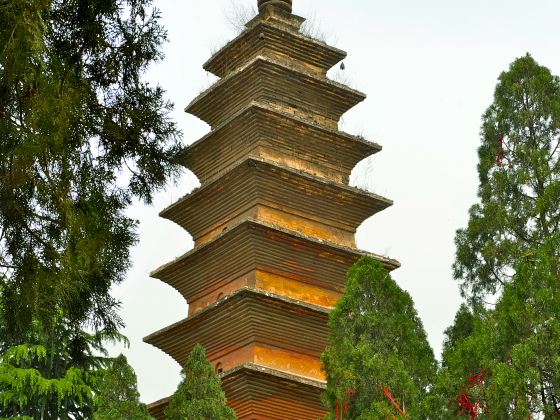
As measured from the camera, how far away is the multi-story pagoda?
19250 millimetres

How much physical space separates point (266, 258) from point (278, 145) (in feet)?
7.90

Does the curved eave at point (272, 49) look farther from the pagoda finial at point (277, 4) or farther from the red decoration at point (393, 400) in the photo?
the red decoration at point (393, 400)

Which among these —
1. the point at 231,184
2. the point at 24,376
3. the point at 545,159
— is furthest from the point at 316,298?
the point at 24,376

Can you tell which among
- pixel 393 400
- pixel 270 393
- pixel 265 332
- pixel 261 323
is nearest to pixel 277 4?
pixel 261 323

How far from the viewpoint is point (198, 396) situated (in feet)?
53.6

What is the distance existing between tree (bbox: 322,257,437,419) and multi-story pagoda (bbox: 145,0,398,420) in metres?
4.72

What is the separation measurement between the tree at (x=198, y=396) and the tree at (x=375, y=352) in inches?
110

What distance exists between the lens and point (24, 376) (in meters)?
26.3

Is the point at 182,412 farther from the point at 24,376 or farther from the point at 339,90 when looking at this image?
the point at 24,376

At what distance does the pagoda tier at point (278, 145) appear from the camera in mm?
21281

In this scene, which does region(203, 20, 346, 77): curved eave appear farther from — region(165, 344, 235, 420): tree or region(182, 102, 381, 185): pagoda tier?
region(165, 344, 235, 420): tree

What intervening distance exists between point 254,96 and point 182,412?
24.2ft

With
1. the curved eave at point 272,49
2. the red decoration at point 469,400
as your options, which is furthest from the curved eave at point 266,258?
the red decoration at point 469,400

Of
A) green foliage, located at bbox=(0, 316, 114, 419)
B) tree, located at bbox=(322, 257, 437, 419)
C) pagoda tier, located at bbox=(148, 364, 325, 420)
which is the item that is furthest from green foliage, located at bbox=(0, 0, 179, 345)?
green foliage, located at bbox=(0, 316, 114, 419)
